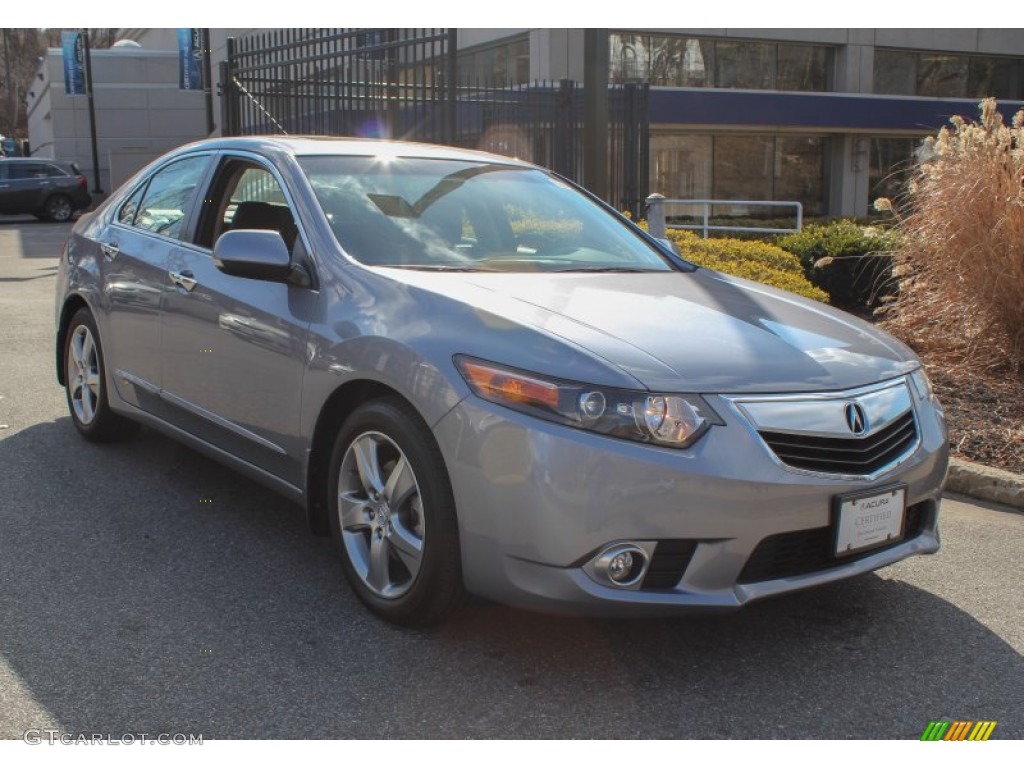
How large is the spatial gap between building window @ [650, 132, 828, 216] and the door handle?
82.8 feet

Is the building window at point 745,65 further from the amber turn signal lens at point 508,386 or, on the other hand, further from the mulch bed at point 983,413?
the amber turn signal lens at point 508,386

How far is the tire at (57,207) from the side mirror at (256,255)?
27583 mm

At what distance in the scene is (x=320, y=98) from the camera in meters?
12.2

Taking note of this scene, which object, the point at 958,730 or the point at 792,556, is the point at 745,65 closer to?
the point at 792,556

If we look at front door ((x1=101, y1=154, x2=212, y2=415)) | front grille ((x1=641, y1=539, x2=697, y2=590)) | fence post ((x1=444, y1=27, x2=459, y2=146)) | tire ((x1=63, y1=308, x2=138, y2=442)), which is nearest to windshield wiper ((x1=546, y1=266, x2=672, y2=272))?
front grille ((x1=641, y1=539, x2=697, y2=590))

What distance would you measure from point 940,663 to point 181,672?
2354 mm

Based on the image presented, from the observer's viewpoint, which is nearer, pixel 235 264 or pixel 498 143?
pixel 235 264

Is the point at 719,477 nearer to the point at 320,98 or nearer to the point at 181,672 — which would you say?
the point at 181,672

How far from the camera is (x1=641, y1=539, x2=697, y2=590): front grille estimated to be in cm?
318

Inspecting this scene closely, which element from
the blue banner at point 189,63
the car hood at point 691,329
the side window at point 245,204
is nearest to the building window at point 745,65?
the blue banner at point 189,63

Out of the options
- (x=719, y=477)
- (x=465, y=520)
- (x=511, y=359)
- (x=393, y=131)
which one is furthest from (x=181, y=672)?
(x=393, y=131)

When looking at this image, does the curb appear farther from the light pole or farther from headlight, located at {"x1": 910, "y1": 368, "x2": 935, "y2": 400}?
the light pole

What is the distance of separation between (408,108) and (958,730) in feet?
Answer: 34.9

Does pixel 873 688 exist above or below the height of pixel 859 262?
below
